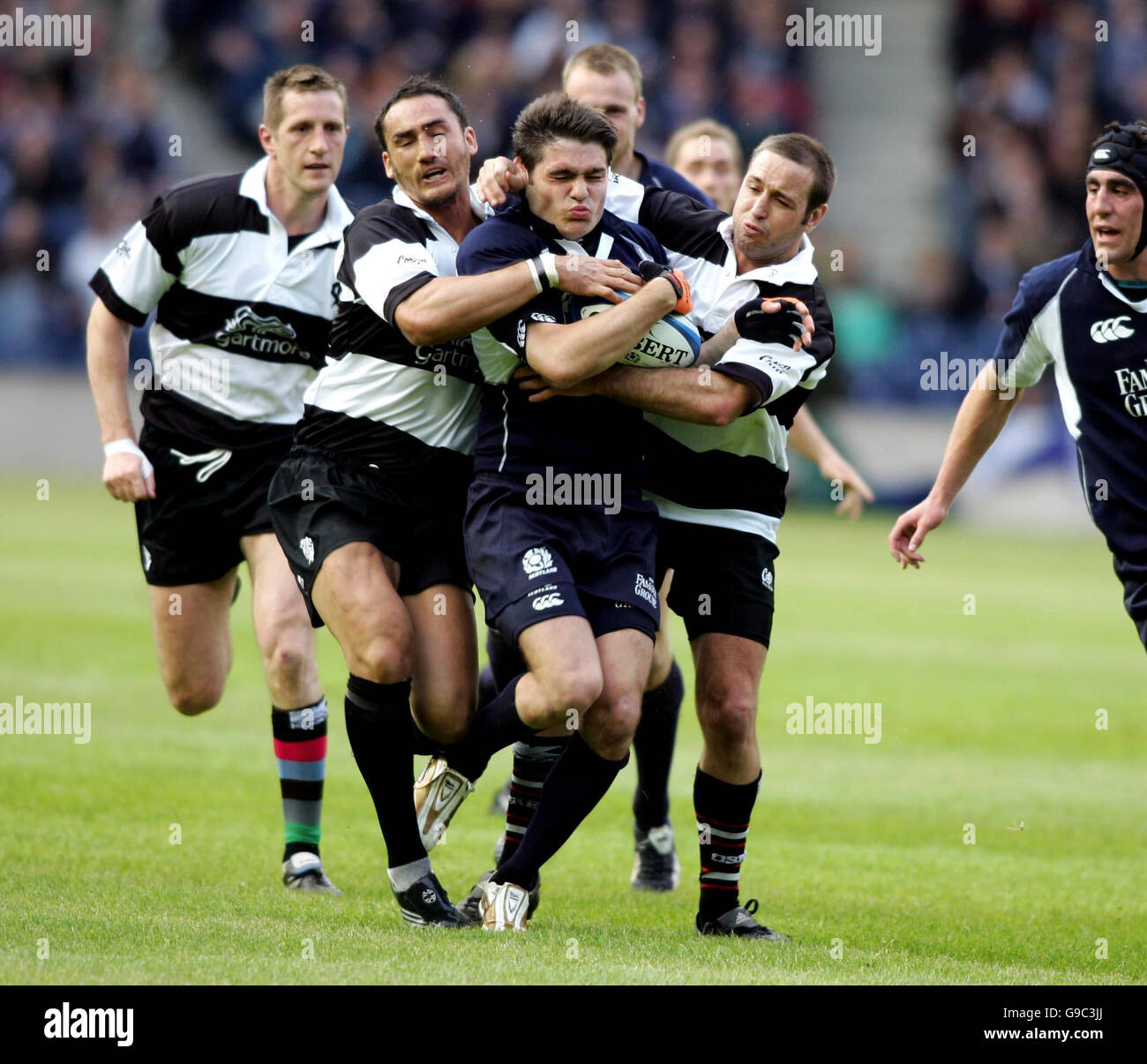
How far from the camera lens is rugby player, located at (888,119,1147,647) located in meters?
5.61

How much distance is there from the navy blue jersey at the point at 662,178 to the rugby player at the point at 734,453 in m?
1.21

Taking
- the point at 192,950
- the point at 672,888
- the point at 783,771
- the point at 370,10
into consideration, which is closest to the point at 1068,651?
the point at 783,771

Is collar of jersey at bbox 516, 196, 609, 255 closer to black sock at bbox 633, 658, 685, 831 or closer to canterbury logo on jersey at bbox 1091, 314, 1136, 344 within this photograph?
canterbury logo on jersey at bbox 1091, 314, 1136, 344

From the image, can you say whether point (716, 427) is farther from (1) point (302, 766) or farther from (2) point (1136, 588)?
(1) point (302, 766)

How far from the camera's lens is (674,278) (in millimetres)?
5207

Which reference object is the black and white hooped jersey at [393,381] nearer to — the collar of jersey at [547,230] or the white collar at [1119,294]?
the collar of jersey at [547,230]

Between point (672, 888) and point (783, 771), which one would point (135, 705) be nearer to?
point (783, 771)

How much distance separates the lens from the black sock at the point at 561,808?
5.27 meters

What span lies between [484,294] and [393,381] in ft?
2.42

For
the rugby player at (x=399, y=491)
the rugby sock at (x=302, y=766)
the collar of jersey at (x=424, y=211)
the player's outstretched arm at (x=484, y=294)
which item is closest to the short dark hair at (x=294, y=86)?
the rugby player at (x=399, y=491)

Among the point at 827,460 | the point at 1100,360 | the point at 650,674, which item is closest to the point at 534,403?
the point at 650,674

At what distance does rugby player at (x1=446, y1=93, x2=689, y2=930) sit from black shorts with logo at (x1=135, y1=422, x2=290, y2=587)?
5.31 ft

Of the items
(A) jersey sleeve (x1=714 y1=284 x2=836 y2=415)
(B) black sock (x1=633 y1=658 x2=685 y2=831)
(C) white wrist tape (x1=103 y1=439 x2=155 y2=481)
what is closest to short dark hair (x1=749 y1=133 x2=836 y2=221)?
(A) jersey sleeve (x1=714 y1=284 x2=836 y2=415)

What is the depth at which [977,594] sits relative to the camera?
1634cm
